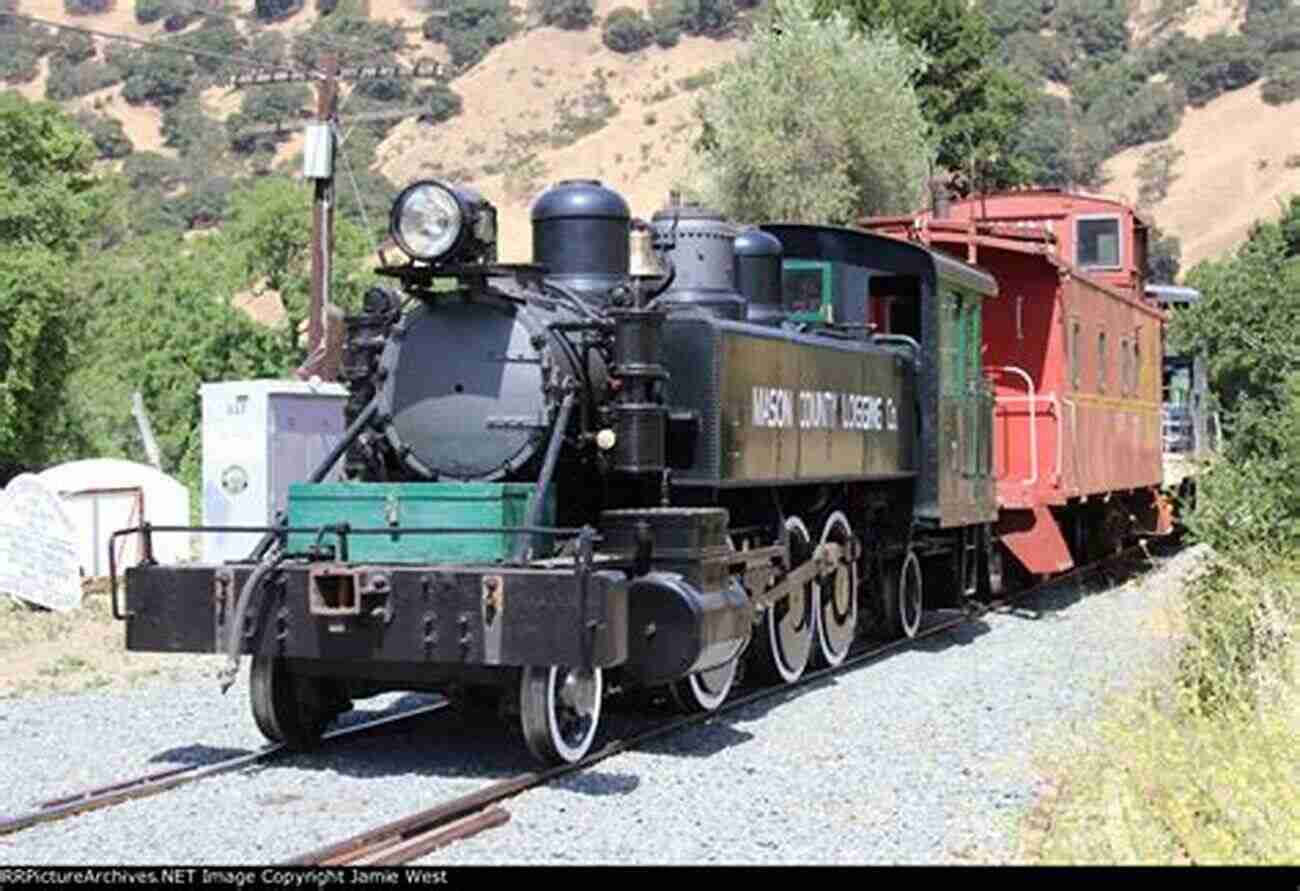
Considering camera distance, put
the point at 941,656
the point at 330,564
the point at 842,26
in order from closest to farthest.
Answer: the point at 330,564 < the point at 941,656 < the point at 842,26

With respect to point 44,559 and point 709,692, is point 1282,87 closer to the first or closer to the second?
point 44,559

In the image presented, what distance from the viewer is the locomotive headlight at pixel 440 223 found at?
8.57 meters

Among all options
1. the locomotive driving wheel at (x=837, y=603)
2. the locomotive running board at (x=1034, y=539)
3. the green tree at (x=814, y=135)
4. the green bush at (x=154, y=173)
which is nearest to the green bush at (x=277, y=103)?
the green bush at (x=154, y=173)

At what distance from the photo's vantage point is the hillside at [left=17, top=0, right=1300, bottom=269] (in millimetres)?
84562

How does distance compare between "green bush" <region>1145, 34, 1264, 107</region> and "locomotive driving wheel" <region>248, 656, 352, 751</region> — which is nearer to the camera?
"locomotive driving wheel" <region>248, 656, 352, 751</region>

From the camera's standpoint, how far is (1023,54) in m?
106

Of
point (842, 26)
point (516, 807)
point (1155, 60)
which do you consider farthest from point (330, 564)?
point (1155, 60)

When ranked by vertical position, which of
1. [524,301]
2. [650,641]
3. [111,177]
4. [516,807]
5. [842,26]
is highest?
[842,26]

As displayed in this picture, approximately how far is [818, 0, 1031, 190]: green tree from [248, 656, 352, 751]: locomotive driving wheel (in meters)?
34.8

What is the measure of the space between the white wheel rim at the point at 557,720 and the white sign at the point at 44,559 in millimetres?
8383

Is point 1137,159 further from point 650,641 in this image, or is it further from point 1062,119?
point 650,641

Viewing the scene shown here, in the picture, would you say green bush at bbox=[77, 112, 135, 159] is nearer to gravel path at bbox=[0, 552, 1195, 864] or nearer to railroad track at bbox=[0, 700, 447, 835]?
gravel path at bbox=[0, 552, 1195, 864]

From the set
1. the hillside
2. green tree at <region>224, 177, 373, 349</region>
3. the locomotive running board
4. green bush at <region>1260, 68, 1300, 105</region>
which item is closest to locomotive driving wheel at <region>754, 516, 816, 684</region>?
the locomotive running board
